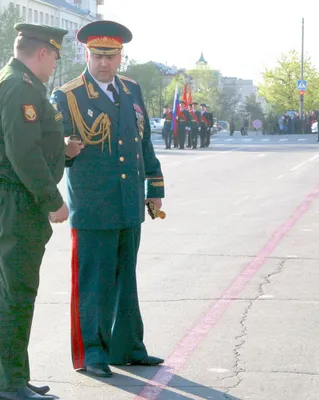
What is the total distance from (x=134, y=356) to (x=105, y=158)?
1.09 m

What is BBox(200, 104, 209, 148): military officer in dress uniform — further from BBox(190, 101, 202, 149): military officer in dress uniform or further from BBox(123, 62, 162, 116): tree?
BBox(123, 62, 162, 116): tree

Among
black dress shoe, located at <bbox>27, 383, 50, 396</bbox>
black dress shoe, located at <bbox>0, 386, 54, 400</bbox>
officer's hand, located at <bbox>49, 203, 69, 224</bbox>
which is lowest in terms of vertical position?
black dress shoe, located at <bbox>27, 383, 50, 396</bbox>

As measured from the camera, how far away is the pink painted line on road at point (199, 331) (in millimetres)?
6020

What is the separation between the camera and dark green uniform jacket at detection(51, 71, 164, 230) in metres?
6.14

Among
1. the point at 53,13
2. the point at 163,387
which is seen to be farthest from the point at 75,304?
the point at 53,13

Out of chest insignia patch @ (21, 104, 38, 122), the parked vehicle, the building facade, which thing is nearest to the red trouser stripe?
chest insignia patch @ (21, 104, 38, 122)

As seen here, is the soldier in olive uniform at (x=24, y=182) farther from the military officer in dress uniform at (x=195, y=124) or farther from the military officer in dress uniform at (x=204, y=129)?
the military officer in dress uniform at (x=204, y=129)

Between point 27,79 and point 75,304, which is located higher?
point 27,79

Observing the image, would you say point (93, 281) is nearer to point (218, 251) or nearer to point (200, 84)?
point (218, 251)

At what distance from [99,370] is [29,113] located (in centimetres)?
158

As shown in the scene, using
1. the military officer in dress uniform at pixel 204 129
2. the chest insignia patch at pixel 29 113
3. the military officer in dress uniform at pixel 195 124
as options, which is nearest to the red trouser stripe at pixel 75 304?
the chest insignia patch at pixel 29 113

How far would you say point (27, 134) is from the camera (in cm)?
521

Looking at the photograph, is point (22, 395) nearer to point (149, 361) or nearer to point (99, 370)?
point (99, 370)

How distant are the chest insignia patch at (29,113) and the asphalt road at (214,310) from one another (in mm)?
1416
